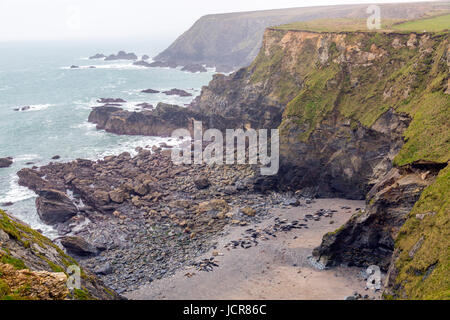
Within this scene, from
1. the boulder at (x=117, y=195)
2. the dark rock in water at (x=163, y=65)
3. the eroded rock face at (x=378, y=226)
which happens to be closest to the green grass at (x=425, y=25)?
the eroded rock face at (x=378, y=226)

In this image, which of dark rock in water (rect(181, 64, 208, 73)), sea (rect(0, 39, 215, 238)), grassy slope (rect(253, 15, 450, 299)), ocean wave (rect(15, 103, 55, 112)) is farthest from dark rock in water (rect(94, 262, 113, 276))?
dark rock in water (rect(181, 64, 208, 73))

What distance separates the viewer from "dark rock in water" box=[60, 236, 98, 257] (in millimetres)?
40428

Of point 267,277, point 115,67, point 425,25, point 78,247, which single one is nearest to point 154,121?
point 78,247

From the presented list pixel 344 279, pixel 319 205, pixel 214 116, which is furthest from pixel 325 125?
pixel 214 116

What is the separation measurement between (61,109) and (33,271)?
9330 centimetres

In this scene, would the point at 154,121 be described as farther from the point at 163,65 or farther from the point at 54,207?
the point at 163,65

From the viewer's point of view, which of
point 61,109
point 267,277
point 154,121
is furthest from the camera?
point 61,109

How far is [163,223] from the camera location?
46125 mm

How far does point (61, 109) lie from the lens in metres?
102

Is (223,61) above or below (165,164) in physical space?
above

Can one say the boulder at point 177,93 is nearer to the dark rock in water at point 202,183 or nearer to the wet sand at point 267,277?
the dark rock in water at point 202,183
